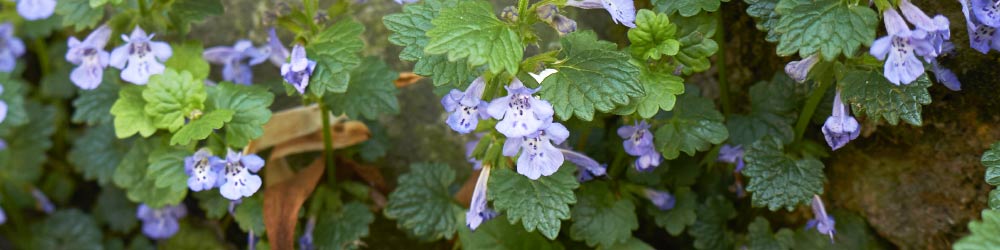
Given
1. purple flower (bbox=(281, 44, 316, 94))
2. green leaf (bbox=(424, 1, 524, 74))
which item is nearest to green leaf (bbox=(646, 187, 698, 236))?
green leaf (bbox=(424, 1, 524, 74))

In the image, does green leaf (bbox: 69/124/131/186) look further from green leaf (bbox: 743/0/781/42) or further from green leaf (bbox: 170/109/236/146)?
green leaf (bbox: 743/0/781/42)

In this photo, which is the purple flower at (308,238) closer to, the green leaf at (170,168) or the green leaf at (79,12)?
the green leaf at (170,168)

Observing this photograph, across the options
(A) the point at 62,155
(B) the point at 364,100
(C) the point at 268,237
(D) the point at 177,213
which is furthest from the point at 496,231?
(A) the point at 62,155

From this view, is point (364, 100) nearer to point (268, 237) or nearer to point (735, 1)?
point (268, 237)

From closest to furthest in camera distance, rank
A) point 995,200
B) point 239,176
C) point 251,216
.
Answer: point 995,200 → point 239,176 → point 251,216

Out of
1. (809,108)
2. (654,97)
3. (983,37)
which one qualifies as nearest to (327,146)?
(654,97)

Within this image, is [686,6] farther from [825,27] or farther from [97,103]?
[97,103]
